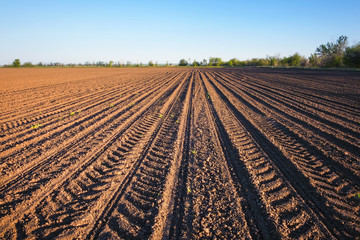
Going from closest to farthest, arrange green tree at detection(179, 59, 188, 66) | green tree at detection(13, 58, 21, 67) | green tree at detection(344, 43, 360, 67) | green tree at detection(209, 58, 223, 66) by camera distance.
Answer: green tree at detection(344, 43, 360, 67), green tree at detection(13, 58, 21, 67), green tree at detection(179, 59, 188, 66), green tree at detection(209, 58, 223, 66)

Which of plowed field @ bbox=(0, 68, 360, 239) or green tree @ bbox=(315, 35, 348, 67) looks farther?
green tree @ bbox=(315, 35, 348, 67)

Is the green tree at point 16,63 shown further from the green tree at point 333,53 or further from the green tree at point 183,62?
the green tree at point 333,53

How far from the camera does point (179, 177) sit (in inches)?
165

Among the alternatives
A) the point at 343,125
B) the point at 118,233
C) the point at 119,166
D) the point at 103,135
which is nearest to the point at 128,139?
the point at 103,135

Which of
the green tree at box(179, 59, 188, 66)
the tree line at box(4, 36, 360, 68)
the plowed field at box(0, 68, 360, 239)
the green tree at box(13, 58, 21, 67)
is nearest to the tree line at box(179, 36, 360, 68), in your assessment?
the tree line at box(4, 36, 360, 68)

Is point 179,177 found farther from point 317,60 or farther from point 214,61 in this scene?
point 214,61

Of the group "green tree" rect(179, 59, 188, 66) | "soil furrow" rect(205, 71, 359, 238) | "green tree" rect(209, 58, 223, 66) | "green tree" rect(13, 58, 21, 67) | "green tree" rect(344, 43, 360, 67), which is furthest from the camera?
"green tree" rect(209, 58, 223, 66)

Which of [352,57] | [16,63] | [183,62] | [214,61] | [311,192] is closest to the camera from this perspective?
[311,192]

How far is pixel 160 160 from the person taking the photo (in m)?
4.86

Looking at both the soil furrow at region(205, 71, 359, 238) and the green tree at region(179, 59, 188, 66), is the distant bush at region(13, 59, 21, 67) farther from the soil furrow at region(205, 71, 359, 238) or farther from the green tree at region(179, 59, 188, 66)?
the soil furrow at region(205, 71, 359, 238)

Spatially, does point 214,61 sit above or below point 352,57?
above

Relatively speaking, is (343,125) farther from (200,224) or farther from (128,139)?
(128,139)

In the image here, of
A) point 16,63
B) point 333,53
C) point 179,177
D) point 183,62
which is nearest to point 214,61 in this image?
point 183,62

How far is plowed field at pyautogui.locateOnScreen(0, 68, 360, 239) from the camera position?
2934 millimetres
